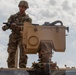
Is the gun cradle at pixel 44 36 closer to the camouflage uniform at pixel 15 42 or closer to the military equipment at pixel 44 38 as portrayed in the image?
the military equipment at pixel 44 38

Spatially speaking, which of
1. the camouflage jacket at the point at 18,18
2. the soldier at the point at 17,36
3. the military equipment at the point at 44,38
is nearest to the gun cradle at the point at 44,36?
the military equipment at the point at 44,38

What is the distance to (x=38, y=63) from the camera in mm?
6629

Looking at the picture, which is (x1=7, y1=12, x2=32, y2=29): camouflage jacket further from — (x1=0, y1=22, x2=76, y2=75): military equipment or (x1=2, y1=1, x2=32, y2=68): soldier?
(x1=0, y1=22, x2=76, y2=75): military equipment

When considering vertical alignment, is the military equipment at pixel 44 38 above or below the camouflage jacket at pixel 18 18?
below

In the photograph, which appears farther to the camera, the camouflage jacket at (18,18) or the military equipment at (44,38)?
the camouflage jacket at (18,18)

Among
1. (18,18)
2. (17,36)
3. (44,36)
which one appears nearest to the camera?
(44,36)

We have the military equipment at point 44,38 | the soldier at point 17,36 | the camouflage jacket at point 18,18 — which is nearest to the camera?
the military equipment at point 44,38

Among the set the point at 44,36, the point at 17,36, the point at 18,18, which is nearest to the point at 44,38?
the point at 44,36

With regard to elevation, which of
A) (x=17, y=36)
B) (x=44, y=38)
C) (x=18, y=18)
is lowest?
(x=44, y=38)

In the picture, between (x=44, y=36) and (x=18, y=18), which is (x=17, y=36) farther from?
(x=44, y=36)

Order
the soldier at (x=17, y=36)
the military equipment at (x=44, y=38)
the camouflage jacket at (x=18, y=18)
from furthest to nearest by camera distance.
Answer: the camouflage jacket at (x=18, y=18), the soldier at (x=17, y=36), the military equipment at (x=44, y=38)

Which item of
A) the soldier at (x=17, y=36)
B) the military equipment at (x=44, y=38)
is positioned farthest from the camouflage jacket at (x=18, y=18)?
the military equipment at (x=44, y=38)

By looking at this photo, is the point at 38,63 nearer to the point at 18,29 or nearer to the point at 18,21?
the point at 18,29

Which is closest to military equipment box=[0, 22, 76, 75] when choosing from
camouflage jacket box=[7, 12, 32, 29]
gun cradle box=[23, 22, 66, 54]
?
gun cradle box=[23, 22, 66, 54]
